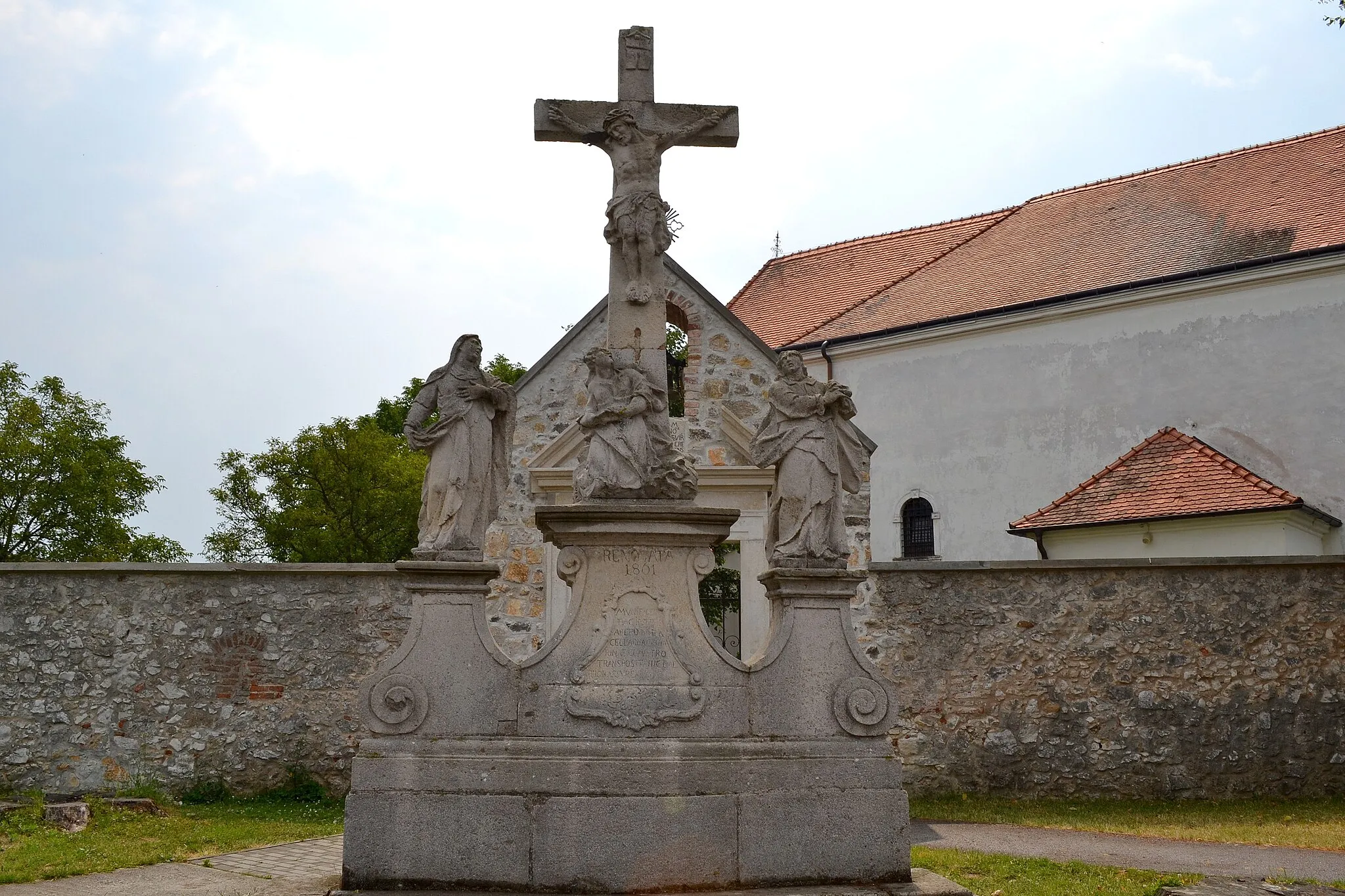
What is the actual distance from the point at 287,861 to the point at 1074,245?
17.5 metres

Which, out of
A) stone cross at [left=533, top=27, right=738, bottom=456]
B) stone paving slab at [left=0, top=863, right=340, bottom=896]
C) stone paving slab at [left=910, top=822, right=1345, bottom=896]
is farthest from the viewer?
stone paving slab at [left=910, top=822, right=1345, bottom=896]

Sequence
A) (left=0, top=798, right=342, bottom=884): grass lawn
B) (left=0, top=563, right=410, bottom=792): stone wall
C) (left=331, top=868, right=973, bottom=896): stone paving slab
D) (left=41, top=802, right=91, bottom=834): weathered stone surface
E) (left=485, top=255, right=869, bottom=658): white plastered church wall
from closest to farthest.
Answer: (left=331, top=868, right=973, bottom=896): stone paving slab, (left=0, top=798, right=342, bottom=884): grass lawn, (left=41, top=802, right=91, bottom=834): weathered stone surface, (left=0, top=563, right=410, bottom=792): stone wall, (left=485, top=255, right=869, bottom=658): white plastered church wall

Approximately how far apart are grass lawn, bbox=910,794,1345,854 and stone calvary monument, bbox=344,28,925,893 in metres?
4.43

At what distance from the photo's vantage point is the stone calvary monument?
260 inches

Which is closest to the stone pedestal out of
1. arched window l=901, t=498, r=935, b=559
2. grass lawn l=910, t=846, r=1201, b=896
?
grass lawn l=910, t=846, r=1201, b=896

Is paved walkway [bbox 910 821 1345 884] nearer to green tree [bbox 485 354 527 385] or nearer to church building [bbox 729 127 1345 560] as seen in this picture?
church building [bbox 729 127 1345 560]

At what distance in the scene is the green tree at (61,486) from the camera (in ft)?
78.2

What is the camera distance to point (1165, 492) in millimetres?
16344

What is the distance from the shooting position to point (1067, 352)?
65.6ft

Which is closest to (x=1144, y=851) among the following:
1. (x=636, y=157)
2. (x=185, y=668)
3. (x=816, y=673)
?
(x=816, y=673)

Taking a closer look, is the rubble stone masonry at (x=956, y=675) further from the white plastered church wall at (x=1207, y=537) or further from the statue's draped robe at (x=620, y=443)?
the statue's draped robe at (x=620, y=443)

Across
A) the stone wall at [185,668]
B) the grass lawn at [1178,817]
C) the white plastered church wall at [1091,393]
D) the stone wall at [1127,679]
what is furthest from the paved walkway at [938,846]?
the white plastered church wall at [1091,393]

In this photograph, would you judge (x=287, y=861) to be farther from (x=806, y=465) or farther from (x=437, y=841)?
(x=806, y=465)

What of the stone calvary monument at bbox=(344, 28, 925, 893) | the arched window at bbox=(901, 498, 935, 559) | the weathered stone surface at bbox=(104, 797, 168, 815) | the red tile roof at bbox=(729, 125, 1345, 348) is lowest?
the weathered stone surface at bbox=(104, 797, 168, 815)
